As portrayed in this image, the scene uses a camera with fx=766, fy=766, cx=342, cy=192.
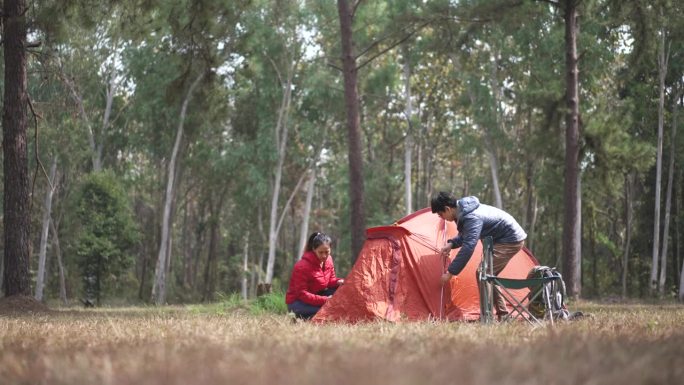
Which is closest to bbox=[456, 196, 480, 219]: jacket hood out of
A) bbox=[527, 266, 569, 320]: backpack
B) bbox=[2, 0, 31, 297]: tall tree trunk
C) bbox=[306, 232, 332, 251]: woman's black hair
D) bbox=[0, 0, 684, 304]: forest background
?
bbox=[527, 266, 569, 320]: backpack

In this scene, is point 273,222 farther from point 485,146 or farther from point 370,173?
point 485,146

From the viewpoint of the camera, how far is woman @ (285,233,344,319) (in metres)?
8.52

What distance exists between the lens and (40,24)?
39.5 ft

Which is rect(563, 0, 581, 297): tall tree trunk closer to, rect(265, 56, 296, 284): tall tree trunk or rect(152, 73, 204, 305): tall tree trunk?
rect(265, 56, 296, 284): tall tree trunk

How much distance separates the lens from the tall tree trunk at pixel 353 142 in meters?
14.7

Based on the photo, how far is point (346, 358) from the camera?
3594 mm

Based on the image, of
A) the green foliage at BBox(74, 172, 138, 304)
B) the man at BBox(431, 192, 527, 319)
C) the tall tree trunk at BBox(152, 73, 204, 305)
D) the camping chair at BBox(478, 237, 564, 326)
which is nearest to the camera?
the camping chair at BBox(478, 237, 564, 326)

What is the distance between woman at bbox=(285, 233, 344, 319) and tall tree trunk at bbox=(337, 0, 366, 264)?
580 centimetres

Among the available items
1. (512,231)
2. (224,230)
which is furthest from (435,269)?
(224,230)

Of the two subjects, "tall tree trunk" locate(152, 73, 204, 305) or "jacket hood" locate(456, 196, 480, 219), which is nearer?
"jacket hood" locate(456, 196, 480, 219)

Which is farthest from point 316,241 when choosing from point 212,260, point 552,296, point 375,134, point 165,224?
point 212,260

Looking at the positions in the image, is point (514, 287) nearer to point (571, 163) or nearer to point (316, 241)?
point (316, 241)

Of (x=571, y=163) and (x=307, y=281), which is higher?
(x=571, y=163)

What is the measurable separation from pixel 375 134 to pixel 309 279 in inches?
1161
